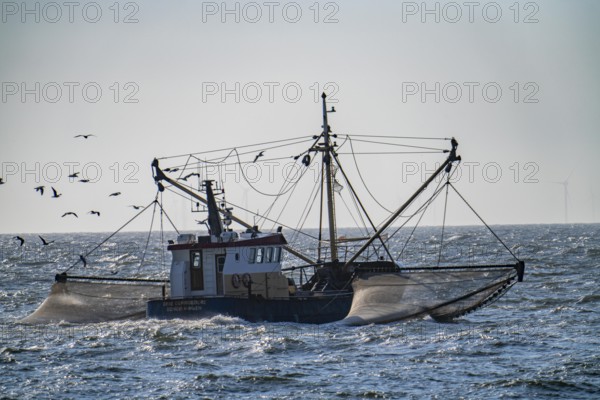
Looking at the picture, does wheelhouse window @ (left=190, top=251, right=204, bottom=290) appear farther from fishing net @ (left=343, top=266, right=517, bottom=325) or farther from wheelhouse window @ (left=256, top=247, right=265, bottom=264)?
fishing net @ (left=343, top=266, right=517, bottom=325)

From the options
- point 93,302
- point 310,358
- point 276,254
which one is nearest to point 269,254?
point 276,254

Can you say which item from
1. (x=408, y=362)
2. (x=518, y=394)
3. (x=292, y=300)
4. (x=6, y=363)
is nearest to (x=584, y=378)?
(x=518, y=394)

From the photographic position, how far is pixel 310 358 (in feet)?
108

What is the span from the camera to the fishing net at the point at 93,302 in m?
45.4

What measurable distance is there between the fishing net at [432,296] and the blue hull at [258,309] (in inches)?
61.9

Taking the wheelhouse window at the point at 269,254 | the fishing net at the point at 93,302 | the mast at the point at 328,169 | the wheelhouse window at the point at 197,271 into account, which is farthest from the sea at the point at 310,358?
the mast at the point at 328,169

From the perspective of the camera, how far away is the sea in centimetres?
2816

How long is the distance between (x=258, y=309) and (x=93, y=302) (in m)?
9.26

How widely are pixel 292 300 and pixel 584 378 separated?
15.8m

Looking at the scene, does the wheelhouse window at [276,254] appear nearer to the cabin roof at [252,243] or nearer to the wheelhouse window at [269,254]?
the wheelhouse window at [269,254]

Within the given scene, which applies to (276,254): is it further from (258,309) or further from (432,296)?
(432,296)

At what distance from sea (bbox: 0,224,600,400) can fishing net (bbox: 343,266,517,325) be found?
24.6 inches

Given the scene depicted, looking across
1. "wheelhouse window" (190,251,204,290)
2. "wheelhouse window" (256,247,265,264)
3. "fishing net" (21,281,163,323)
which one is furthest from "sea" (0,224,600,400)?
"wheelhouse window" (256,247,265,264)

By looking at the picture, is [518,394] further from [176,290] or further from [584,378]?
[176,290]
